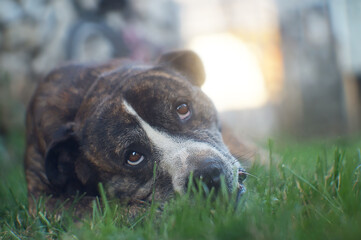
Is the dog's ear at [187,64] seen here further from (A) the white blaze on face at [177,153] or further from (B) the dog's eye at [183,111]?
(A) the white blaze on face at [177,153]

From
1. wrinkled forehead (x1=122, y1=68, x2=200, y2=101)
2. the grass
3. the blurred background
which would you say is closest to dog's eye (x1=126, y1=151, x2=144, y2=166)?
wrinkled forehead (x1=122, y1=68, x2=200, y2=101)

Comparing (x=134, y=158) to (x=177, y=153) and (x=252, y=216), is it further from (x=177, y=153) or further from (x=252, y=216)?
(x=252, y=216)

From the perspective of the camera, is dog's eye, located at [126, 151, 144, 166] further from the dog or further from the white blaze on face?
the white blaze on face

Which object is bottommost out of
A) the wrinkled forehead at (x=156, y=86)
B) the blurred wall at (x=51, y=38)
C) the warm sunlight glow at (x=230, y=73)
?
the warm sunlight glow at (x=230, y=73)

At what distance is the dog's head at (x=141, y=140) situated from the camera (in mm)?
2184

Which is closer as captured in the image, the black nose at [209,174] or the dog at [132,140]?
Result: the black nose at [209,174]

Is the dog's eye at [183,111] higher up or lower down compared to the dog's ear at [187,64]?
lower down

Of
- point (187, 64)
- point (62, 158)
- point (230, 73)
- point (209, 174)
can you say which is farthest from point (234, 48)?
point (209, 174)

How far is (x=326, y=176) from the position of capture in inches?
80.4

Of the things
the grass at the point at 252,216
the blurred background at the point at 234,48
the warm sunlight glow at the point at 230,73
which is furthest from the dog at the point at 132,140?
the warm sunlight glow at the point at 230,73

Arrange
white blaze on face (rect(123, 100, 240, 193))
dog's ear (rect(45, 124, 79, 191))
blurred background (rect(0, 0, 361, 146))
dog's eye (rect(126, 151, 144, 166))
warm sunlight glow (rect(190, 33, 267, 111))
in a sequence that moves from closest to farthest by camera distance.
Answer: white blaze on face (rect(123, 100, 240, 193)), dog's eye (rect(126, 151, 144, 166)), dog's ear (rect(45, 124, 79, 191)), blurred background (rect(0, 0, 361, 146)), warm sunlight glow (rect(190, 33, 267, 111))

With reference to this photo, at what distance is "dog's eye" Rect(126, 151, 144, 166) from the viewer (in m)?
2.34

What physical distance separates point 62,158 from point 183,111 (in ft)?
3.00

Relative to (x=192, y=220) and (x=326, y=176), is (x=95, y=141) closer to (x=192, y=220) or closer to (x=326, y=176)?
(x=192, y=220)
